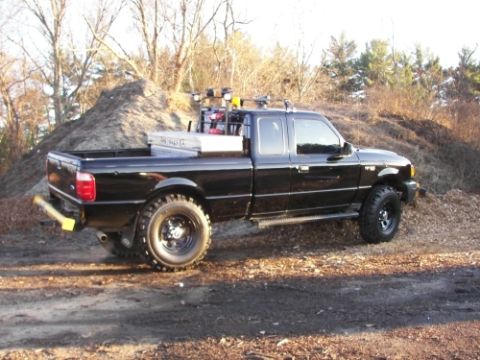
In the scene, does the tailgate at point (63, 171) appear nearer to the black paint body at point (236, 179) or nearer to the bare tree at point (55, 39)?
the black paint body at point (236, 179)

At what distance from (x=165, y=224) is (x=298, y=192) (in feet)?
6.47

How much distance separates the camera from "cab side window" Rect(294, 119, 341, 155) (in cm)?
779

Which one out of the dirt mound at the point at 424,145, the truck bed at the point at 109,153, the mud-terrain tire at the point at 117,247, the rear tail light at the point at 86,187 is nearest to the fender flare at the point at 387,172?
the truck bed at the point at 109,153

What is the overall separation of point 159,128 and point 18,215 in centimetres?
565

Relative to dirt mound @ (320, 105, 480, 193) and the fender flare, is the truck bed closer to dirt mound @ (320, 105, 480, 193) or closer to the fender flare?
the fender flare

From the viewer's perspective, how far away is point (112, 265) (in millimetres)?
7258

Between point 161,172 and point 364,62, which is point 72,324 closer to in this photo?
point 161,172

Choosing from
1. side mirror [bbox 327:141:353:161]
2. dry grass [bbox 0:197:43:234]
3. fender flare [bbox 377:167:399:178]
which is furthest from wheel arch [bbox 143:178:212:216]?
dry grass [bbox 0:197:43:234]

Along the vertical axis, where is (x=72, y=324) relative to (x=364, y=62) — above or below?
below

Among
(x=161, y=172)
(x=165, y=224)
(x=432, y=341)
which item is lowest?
(x=432, y=341)

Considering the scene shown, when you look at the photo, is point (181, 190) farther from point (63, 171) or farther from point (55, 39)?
point (55, 39)

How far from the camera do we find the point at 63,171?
22.1 feet

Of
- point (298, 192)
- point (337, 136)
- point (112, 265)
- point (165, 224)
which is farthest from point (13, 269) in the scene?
point (337, 136)

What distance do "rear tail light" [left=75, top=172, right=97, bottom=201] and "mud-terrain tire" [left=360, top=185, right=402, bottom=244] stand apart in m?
4.21
